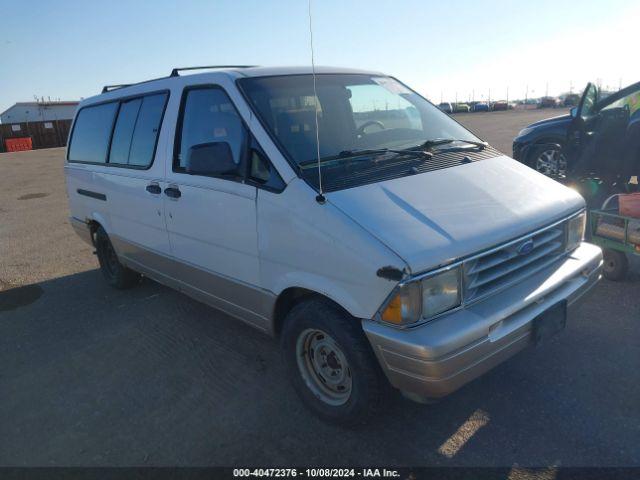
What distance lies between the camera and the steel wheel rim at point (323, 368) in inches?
114

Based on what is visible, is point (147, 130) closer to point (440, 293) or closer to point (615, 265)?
point (440, 293)

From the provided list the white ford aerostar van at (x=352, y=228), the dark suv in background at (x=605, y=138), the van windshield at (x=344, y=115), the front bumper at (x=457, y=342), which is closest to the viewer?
the front bumper at (x=457, y=342)

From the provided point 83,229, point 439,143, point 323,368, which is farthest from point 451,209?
point 83,229

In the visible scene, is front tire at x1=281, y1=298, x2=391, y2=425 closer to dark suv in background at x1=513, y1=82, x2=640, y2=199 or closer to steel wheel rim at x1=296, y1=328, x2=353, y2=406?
steel wheel rim at x1=296, y1=328, x2=353, y2=406

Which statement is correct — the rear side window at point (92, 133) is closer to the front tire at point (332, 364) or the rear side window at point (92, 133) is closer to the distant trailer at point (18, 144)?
the front tire at point (332, 364)

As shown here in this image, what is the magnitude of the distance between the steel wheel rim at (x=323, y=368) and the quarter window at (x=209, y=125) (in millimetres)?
1207

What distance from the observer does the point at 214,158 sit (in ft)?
10.1

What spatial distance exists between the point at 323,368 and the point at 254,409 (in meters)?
0.56

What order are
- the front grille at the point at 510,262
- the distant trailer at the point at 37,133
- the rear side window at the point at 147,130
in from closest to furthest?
1. the front grille at the point at 510,262
2. the rear side window at the point at 147,130
3. the distant trailer at the point at 37,133

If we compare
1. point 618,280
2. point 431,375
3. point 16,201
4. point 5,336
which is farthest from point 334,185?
point 16,201

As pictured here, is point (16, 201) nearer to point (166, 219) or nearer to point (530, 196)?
point (166, 219)

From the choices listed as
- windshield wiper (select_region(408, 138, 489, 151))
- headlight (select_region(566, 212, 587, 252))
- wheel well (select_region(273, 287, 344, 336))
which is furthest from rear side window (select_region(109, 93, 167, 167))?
headlight (select_region(566, 212, 587, 252))

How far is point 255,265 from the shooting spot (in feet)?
10.4

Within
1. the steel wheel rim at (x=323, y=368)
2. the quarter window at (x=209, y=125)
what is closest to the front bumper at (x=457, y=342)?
the steel wheel rim at (x=323, y=368)
